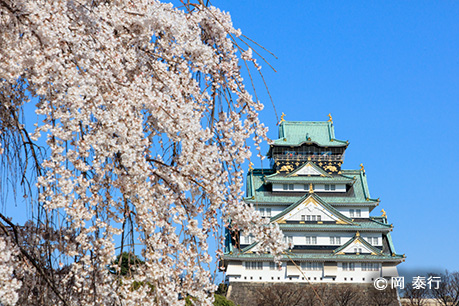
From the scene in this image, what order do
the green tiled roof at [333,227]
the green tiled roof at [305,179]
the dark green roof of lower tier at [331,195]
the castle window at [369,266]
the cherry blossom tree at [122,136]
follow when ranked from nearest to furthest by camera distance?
the cherry blossom tree at [122,136], the green tiled roof at [333,227], the castle window at [369,266], the dark green roof of lower tier at [331,195], the green tiled roof at [305,179]

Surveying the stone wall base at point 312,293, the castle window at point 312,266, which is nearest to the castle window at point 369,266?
the stone wall base at point 312,293

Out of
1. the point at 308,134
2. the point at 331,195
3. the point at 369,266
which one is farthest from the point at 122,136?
the point at 308,134

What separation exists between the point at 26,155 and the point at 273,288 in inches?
1466

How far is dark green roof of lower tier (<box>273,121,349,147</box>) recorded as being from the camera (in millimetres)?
45312

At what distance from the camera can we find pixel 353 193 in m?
44.0

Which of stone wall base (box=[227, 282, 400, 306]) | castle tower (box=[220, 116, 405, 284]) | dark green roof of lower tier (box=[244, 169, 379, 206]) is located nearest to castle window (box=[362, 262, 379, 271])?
castle tower (box=[220, 116, 405, 284])

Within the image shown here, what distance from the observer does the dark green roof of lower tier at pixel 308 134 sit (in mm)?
45312

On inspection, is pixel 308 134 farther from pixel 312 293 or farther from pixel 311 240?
pixel 312 293

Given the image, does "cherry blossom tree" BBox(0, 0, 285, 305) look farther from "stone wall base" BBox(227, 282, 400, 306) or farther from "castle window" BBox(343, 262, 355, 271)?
"castle window" BBox(343, 262, 355, 271)

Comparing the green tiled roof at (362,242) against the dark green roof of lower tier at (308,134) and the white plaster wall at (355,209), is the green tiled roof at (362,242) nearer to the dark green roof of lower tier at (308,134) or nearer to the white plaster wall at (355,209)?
the white plaster wall at (355,209)

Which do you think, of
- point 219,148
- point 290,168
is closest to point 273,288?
point 290,168

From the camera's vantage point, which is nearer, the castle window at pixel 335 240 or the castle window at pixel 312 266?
the castle window at pixel 312 266

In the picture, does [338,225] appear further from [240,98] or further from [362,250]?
[240,98]

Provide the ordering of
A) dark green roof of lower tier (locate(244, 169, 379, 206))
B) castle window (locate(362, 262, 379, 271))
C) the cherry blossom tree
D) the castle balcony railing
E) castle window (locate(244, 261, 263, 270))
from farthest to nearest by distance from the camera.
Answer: the castle balcony railing < dark green roof of lower tier (locate(244, 169, 379, 206)) < castle window (locate(362, 262, 379, 271)) < castle window (locate(244, 261, 263, 270)) < the cherry blossom tree
